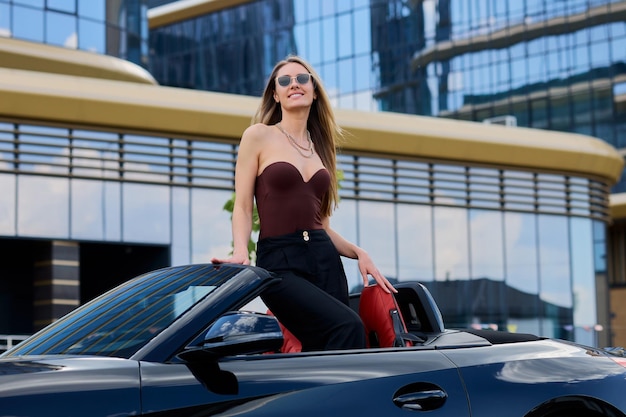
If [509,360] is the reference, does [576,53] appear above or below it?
above

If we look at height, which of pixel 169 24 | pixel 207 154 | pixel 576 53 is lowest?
pixel 207 154

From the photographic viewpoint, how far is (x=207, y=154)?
88.6ft

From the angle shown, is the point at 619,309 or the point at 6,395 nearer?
the point at 6,395

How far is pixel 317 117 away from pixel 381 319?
3.48 ft

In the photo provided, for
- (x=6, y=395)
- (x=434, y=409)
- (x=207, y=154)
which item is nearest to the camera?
(x=6, y=395)

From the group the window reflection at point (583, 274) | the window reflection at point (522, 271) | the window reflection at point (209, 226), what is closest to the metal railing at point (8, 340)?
the window reflection at point (209, 226)

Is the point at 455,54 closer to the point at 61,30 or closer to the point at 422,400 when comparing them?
the point at 61,30

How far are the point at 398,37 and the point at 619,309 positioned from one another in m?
17.7

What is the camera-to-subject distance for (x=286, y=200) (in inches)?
185

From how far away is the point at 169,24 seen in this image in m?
66.8

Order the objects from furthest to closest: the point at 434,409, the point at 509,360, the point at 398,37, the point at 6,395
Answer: the point at 398,37 < the point at 509,360 < the point at 434,409 < the point at 6,395

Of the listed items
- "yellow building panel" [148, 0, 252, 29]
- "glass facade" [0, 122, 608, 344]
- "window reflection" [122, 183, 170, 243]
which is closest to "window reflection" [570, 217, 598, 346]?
"glass facade" [0, 122, 608, 344]

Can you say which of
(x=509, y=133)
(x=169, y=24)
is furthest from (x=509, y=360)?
(x=169, y=24)

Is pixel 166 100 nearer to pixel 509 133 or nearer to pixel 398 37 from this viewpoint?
pixel 509 133
